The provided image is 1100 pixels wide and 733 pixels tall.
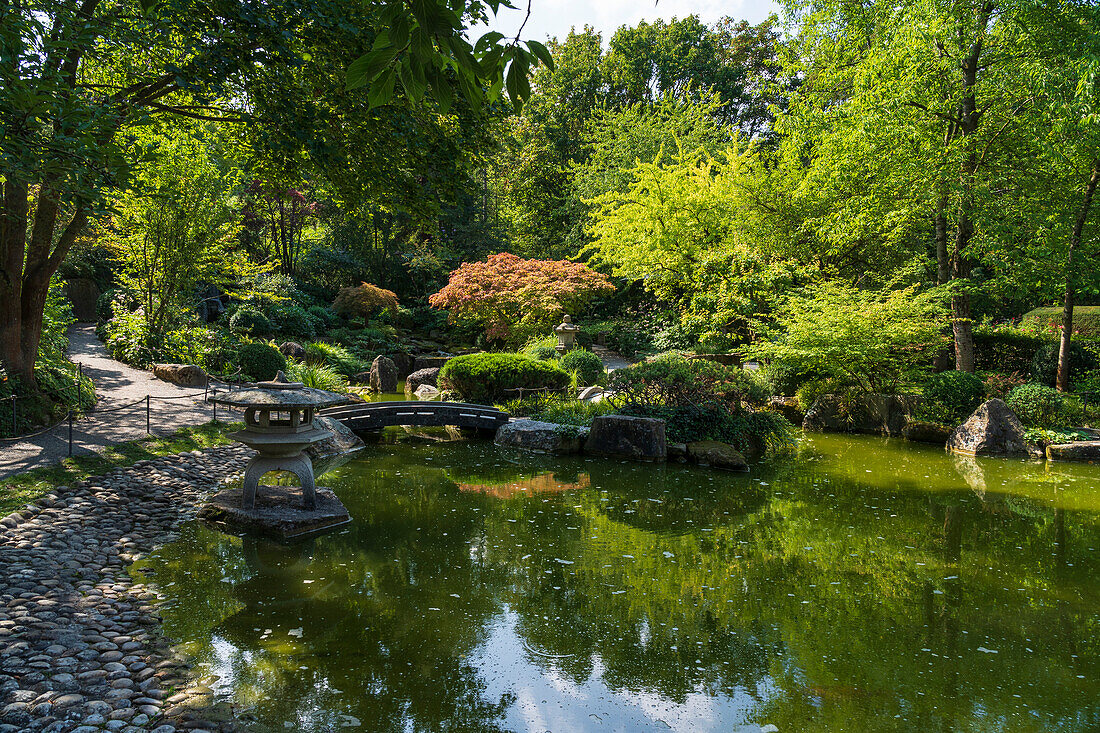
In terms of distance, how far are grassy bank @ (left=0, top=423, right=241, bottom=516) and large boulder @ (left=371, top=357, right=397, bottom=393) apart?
21.5ft

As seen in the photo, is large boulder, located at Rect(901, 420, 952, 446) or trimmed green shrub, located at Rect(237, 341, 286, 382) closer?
large boulder, located at Rect(901, 420, 952, 446)

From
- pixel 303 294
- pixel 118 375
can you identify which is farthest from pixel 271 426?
pixel 303 294

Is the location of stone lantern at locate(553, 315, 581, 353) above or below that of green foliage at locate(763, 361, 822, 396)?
above

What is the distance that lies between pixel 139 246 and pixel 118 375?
3463 millimetres

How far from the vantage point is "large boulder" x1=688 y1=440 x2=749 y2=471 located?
9.59 meters

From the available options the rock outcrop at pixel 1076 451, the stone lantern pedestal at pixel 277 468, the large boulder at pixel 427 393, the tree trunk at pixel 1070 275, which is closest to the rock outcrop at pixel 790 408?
the rock outcrop at pixel 1076 451

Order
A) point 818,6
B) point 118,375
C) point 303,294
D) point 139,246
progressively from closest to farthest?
point 118,375, point 139,246, point 818,6, point 303,294

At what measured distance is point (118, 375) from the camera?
12.4 metres

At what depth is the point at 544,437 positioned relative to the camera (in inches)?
420

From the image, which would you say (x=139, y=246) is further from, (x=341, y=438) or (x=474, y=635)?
Result: (x=474, y=635)

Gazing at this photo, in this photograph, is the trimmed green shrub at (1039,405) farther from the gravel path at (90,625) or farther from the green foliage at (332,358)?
the green foliage at (332,358)

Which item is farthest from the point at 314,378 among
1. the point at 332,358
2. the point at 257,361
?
the point at 332,358

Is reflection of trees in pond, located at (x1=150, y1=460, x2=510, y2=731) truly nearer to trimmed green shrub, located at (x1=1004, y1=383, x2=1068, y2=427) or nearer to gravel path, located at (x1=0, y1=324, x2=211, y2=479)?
gravel path, located at (x1=0, y1=324, x2=211, y2=479)

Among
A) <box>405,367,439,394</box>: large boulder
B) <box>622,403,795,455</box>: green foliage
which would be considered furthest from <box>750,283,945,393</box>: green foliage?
<box>405,367,439,394</box>: large boulder
